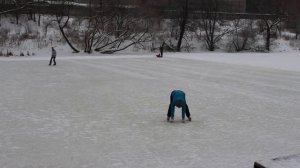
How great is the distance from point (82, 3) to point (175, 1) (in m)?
13.3

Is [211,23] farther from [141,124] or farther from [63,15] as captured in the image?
[141,124]

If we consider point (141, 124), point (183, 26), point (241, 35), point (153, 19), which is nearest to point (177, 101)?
point (141, 124)

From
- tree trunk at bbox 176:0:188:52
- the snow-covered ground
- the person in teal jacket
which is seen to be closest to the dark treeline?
tree trunk at bbox 176:0:188:52

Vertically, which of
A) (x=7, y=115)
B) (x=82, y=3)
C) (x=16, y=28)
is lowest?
(x=7, y=115)

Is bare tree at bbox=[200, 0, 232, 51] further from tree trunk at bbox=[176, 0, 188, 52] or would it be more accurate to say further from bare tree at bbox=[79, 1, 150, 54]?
bare tree at bbox=[79, 1, 150, 54]

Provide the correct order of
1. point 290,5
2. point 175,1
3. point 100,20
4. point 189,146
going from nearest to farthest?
point 189,146 → point 100,20 → point 175,1 → point 290,5

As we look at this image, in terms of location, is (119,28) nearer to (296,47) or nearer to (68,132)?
(296,47)

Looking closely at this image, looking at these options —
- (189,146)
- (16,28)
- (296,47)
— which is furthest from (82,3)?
(189,146)

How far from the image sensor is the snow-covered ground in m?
8.34

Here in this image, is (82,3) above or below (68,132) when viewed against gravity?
above

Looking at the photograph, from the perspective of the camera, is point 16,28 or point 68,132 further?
point 16,28

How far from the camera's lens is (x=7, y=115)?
12320 millimetres

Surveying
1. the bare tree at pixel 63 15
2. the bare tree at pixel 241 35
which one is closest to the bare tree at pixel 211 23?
the bare tree at pixel 241 35

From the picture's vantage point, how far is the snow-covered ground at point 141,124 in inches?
328
